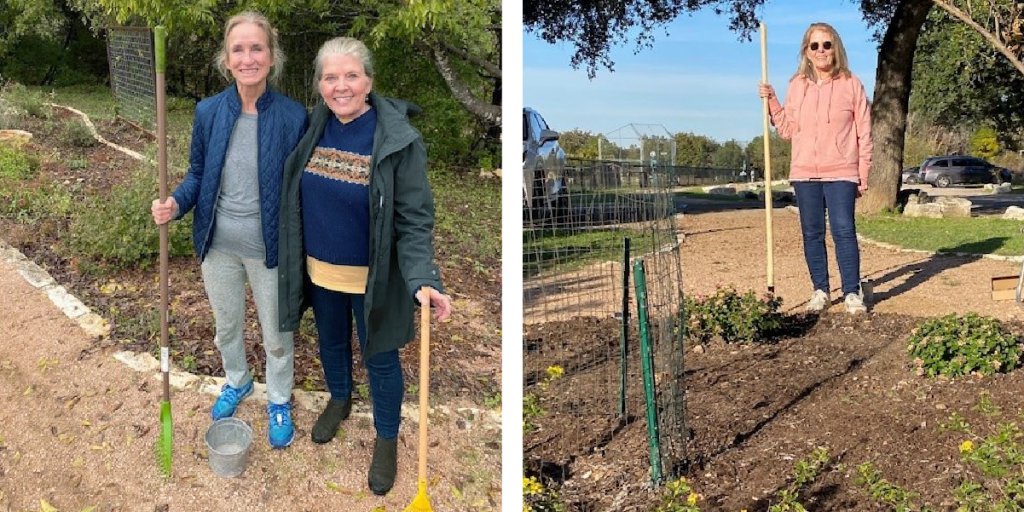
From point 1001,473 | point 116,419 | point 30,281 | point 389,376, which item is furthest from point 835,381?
point 30,281

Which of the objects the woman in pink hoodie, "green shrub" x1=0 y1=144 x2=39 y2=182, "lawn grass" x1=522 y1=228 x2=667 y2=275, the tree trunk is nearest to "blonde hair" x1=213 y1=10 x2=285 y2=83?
"lawn grass" x1=522 y1=228 x2=667 y2=275

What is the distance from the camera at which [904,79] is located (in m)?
3.26

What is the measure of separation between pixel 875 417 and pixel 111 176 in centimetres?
273

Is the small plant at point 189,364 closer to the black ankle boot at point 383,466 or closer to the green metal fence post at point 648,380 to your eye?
the black ankle boot at point 383,466

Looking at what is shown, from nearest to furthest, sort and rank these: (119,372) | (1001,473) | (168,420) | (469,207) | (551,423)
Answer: (1001,473)
(168,420)
(119,372)
(551,423)
(469,207)

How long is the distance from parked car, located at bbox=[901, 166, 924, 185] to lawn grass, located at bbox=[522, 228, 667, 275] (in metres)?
1.79

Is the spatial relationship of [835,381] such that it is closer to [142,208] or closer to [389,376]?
[389,376]

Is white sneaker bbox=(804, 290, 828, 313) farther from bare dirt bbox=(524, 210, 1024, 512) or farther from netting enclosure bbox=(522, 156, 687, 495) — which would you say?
netting enclosure bbox=(522, 156, 687, 495)

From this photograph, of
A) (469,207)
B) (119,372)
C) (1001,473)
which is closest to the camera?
(1001,473)

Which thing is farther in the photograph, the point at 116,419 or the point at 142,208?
the point at 142,208

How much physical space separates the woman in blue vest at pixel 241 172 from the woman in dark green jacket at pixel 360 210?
5cm

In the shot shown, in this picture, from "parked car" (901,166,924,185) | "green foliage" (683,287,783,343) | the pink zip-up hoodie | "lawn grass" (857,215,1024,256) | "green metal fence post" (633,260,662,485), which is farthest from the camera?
"parked car" (901,166,924,185)

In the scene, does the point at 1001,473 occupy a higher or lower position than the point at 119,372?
lower

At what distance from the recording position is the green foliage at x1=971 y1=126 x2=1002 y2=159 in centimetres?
321
